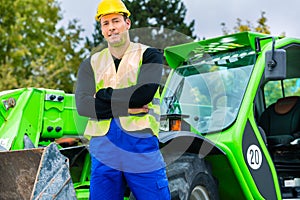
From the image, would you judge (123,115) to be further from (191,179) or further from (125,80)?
(191,179)

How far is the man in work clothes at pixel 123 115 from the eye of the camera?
3771 millimetres

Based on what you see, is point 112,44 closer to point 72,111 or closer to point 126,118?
point 126,118

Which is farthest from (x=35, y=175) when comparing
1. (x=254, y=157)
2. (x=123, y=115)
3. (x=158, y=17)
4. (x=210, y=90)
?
(x=158, y=17)

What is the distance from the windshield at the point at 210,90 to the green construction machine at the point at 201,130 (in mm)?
11

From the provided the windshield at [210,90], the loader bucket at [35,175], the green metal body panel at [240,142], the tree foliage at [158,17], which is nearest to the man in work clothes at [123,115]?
the loader bucket at [35,175]

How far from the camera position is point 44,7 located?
22.2 meters

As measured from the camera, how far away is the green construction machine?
450 centimetres

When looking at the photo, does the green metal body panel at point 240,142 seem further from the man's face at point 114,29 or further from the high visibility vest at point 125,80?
the man's face at point 114,29

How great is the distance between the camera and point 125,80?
390 cm

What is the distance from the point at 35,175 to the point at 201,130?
2051mm

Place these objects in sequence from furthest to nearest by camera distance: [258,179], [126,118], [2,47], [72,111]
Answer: [2,47]
[72,111]
[258,179]
[126,118]

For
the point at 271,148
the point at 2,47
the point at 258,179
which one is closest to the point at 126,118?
the point at 258,179

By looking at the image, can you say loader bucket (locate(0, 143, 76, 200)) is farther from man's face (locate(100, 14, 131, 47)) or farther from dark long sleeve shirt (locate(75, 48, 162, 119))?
man's face (locate(100, 14, 131, 47))

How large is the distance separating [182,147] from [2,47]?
16.7 metres
